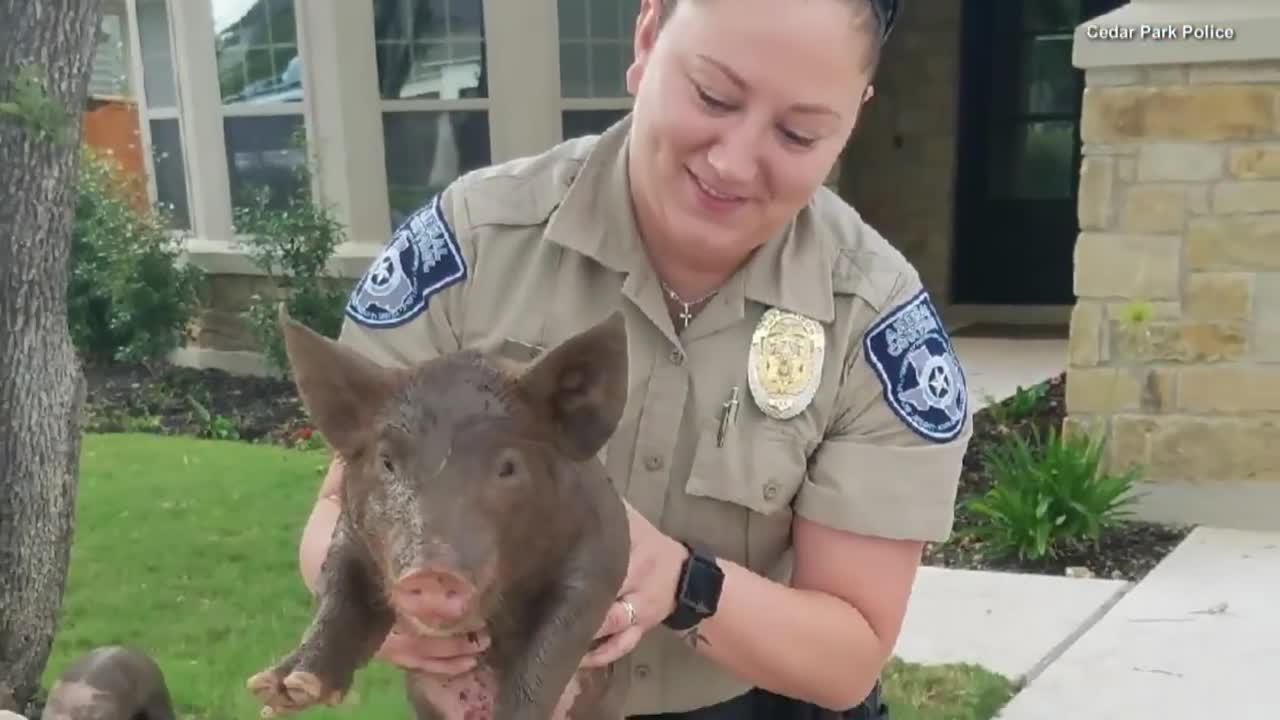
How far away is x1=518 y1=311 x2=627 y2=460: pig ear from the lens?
1338 millimetres

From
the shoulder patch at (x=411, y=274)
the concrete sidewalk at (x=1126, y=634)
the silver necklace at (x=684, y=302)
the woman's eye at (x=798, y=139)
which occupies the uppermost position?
the woman's eye at (x=798, y=139)

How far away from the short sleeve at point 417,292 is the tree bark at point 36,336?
1.79 m

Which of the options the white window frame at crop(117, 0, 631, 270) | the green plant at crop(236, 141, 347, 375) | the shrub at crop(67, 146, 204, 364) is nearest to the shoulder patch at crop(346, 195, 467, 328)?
the green plant at crop(236, 141, 347, 375)

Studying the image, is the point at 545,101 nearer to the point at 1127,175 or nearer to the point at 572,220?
the point at 1127,175

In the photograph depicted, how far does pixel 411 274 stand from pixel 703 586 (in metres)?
0.61

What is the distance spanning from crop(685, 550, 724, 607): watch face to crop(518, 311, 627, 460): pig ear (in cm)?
44

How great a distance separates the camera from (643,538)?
1.67 m

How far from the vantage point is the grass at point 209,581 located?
3.89 m

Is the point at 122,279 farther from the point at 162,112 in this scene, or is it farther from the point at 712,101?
the point at 712,101

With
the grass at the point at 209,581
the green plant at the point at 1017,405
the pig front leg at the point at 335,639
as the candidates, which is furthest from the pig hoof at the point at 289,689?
the green plant at the point at 1017,405

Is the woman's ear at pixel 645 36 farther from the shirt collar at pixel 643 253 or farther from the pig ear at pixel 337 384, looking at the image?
the pig ear at pixel 337 384

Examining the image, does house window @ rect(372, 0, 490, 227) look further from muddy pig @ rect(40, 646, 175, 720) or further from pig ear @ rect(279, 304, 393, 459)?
pig ear @ rect(279, 304, 393, 459)

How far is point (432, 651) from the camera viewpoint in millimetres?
1515

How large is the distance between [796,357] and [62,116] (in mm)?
2319
